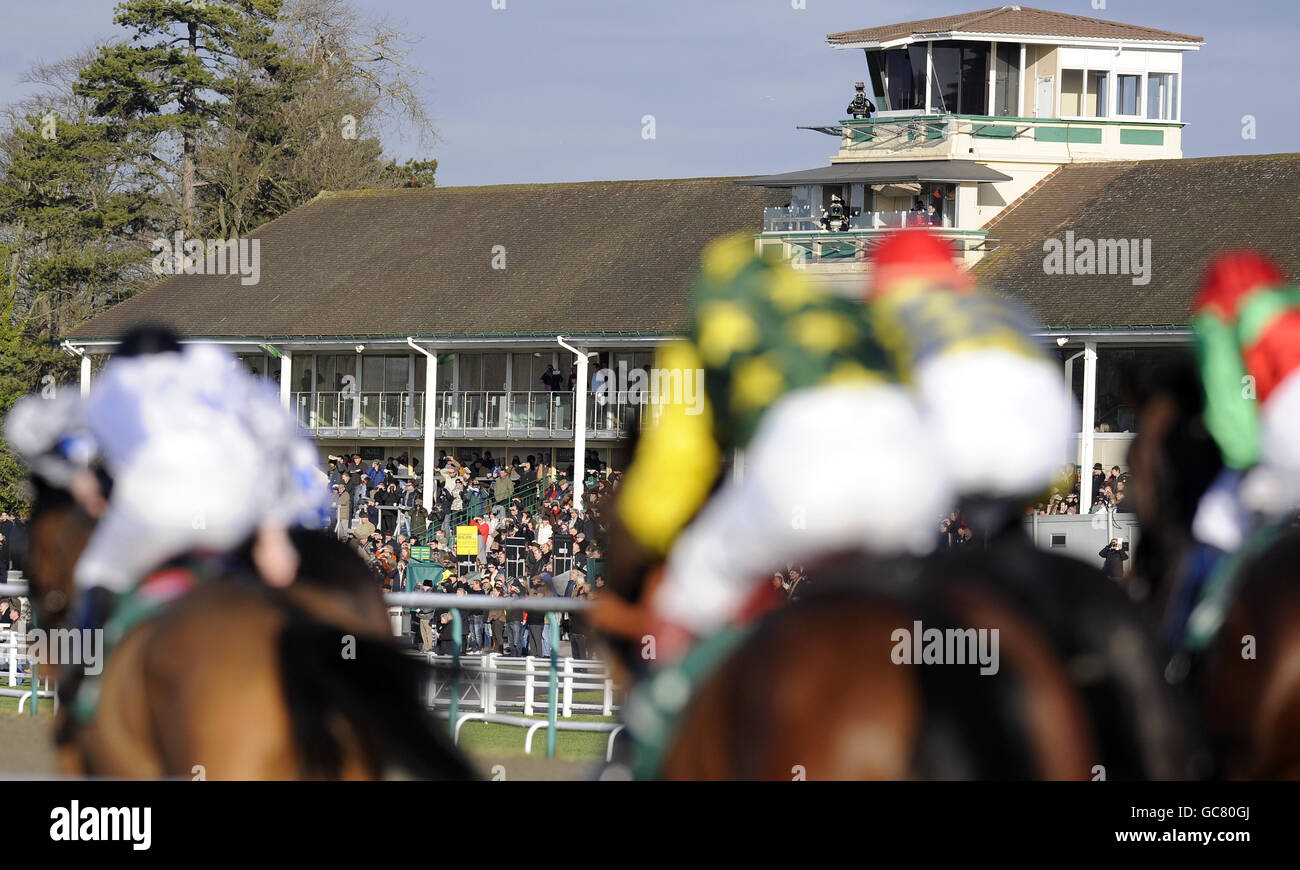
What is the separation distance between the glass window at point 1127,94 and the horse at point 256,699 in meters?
31.6

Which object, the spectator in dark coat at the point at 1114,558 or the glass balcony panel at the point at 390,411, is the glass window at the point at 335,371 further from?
the spectator in dark coat at the point at 1114,558

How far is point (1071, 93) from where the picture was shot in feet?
111

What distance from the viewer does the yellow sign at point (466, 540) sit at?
71.7 feet

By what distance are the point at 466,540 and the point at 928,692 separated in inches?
762

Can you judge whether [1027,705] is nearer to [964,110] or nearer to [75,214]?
[964,110]

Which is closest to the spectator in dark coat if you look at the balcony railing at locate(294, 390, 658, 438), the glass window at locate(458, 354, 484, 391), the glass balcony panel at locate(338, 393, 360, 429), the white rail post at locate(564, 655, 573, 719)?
the white rail post at locate(564, 655, 573, 719)

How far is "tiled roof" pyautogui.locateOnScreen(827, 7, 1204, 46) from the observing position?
1294 inches

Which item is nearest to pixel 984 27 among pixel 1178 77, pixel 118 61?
pixel 1178 77

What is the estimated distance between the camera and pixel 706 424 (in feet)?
12.0

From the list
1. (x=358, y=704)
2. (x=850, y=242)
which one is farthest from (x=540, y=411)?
(x=358, y=704)

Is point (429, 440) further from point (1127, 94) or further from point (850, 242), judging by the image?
point (1127, 94)

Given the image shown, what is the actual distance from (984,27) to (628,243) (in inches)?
286

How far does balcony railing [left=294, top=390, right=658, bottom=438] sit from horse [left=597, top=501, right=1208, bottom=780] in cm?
2845

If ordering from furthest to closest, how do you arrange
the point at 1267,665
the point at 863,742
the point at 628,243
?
the point at 628,243, the point at 1267,665, the point at 863,742
